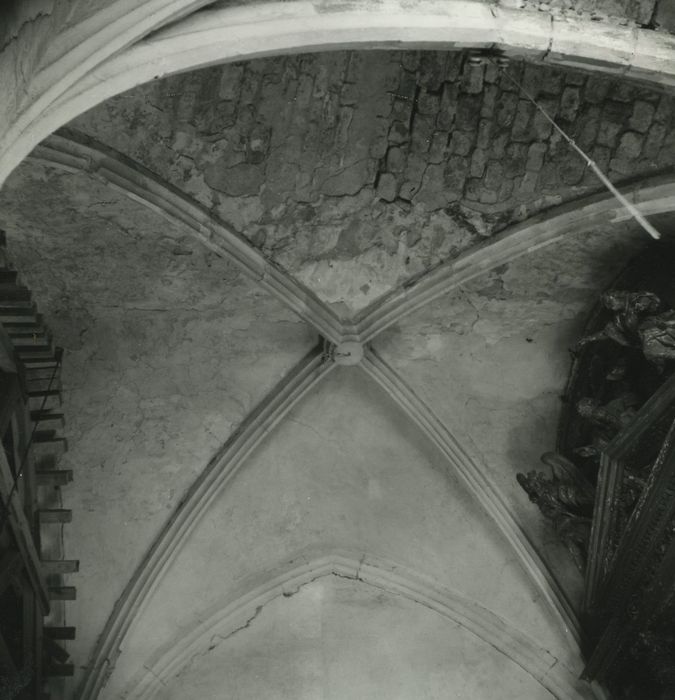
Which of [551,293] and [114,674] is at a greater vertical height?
[551,293]

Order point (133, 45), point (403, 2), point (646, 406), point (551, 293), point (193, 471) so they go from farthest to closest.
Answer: point (193, 471), point (551, 293), point (646, 406), point (403, 2), point (133, 45)

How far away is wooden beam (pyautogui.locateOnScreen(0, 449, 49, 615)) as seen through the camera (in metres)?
7.12

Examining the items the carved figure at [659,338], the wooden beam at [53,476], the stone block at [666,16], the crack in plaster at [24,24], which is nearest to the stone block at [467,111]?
the stone block at [666,16]

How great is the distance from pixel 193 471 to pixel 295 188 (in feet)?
7.92

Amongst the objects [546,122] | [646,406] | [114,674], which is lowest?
[114,674]

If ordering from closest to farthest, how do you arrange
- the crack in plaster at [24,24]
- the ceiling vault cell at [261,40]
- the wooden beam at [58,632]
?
the crack in plaster at [24,24]
the ceiling vault cell at [261,40]
the wooden beam at [58,632]

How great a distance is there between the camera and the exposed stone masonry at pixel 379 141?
656cm

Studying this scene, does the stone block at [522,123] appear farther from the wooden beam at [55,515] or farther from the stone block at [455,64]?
the wooden beam at [55,515]

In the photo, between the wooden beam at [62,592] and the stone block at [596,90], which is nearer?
the stone block at [596,90]

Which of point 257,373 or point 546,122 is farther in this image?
point 257,373

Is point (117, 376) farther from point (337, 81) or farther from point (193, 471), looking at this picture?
point (337, 81)

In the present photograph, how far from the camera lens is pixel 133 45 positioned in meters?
4.50

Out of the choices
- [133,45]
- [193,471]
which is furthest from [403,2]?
[193,471]

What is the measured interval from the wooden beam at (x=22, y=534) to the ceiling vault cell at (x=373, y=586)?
109cm
